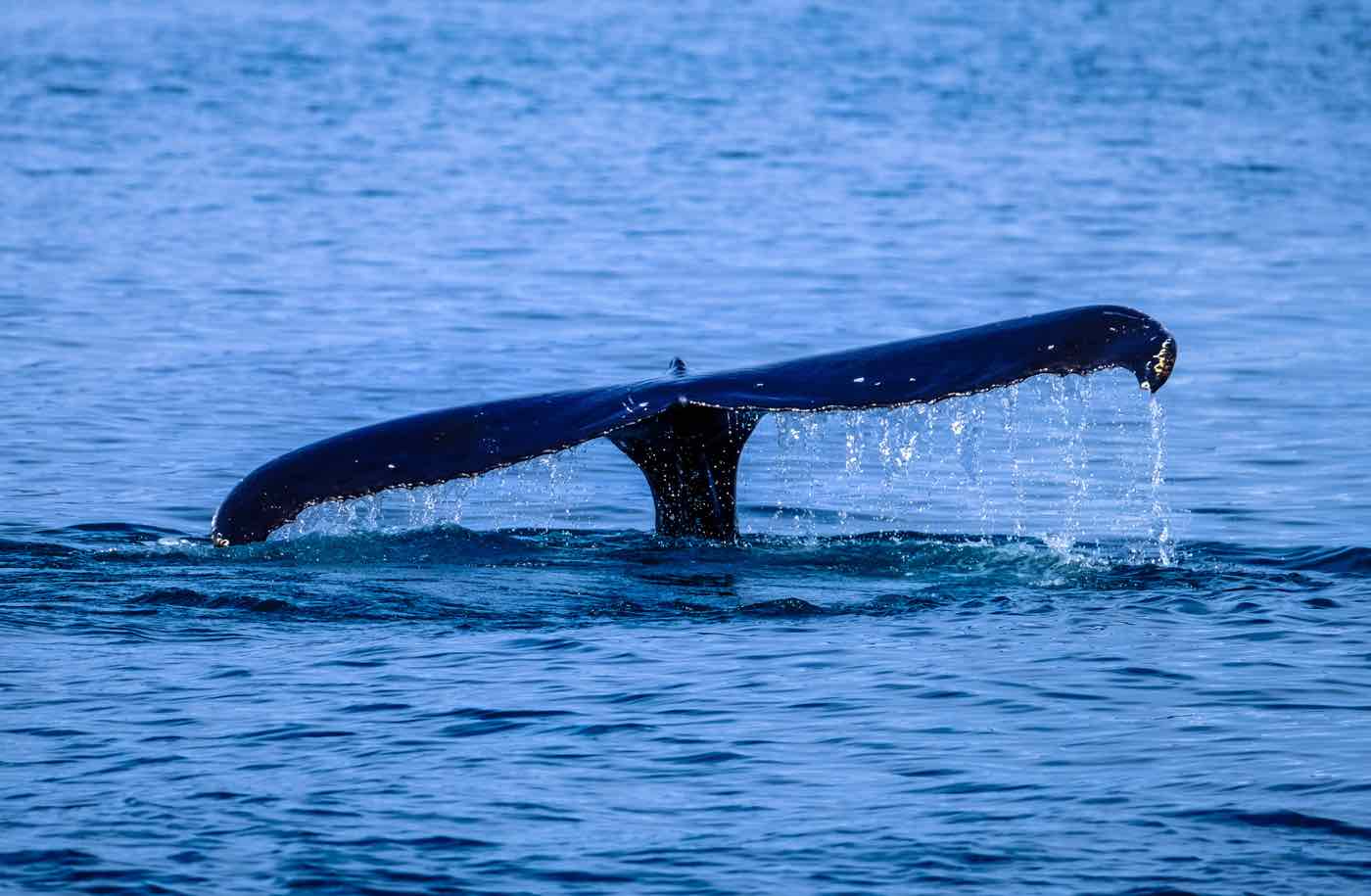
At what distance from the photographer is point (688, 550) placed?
34.6 feet

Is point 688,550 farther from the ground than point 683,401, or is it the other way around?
point 683,401

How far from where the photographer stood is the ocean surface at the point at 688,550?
291 inches

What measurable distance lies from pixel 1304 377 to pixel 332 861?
1191cm

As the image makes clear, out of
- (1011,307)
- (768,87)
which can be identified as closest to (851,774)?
(1011,307)

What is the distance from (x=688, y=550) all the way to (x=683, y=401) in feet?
5.63

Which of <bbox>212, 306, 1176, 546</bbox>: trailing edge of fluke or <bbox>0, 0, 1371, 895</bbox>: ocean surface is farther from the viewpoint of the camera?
<bbox>212, 306, 1176, 546</bbox>: trailing edge of fluke

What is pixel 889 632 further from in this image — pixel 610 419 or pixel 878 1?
pixel 878 1

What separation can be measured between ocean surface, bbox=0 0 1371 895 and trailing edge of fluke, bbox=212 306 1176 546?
76cm

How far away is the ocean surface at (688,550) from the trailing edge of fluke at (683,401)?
0.76 meters

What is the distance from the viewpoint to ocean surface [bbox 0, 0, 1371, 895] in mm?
7402

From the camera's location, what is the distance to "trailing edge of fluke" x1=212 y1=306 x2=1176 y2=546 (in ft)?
27.4

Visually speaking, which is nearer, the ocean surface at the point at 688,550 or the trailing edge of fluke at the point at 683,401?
the ocean surface at the point at 688,550

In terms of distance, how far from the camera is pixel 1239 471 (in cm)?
1407

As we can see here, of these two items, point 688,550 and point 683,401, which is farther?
point 688,550
